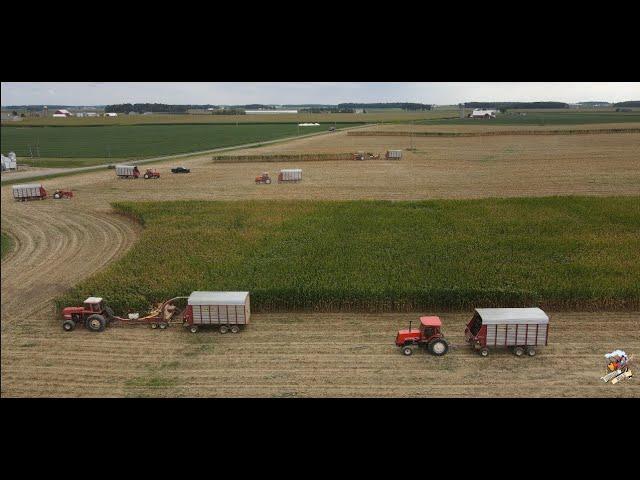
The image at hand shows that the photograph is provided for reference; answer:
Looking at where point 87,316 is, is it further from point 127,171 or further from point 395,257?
point 127,171

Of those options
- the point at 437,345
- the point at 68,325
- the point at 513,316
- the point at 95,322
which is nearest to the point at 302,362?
the point at 437,345

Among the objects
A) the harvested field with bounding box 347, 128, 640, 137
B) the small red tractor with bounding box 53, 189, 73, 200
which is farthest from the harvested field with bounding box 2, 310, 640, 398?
the small red tractor with bounding box 53, 189, 73, 200

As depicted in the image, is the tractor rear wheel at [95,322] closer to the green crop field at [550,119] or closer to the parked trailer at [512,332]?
the parked trailer at [512,332]

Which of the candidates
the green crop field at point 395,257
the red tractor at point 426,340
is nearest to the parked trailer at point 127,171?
the green crop field at point 395,257

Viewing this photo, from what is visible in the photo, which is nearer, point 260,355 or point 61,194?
Result: point 260,355

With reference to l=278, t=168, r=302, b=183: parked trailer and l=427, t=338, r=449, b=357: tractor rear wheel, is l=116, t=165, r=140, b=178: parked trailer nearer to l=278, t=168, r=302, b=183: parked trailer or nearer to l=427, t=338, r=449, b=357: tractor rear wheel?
l=278, t=168, r=302, b=183: parked trailer

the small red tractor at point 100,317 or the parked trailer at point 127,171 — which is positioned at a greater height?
the parked trailer at point 127,171

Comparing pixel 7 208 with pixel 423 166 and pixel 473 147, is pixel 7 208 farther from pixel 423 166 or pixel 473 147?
pixel 473 147
